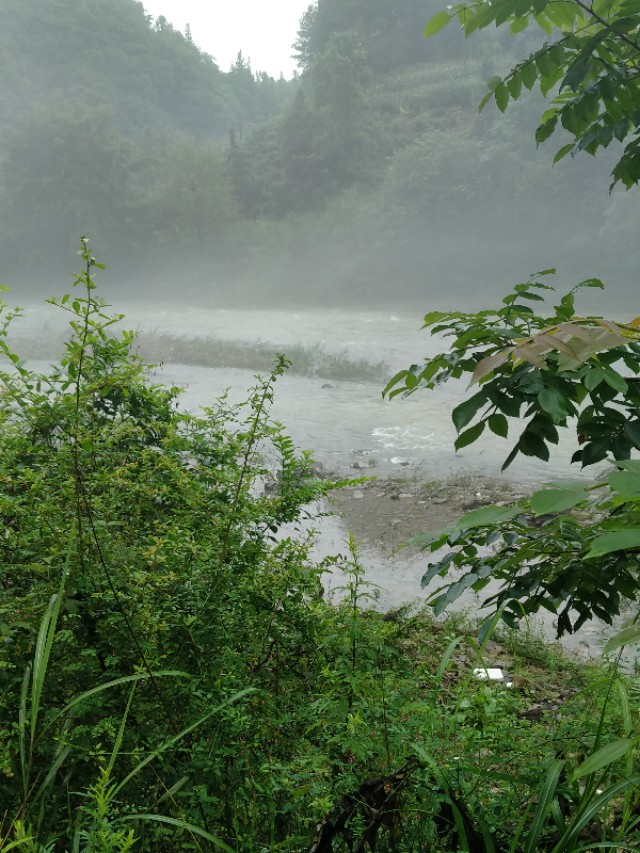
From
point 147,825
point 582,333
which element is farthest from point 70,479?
point 582,333

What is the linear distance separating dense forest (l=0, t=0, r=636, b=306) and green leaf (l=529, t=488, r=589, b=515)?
26411mm

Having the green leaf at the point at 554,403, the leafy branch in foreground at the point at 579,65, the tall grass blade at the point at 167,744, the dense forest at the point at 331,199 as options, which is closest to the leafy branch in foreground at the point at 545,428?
the green leaf at the point at 554,403

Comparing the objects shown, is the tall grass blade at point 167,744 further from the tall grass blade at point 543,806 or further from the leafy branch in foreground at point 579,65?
the leafy branch in foreground at point 579,65

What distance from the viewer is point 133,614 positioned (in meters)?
1.60

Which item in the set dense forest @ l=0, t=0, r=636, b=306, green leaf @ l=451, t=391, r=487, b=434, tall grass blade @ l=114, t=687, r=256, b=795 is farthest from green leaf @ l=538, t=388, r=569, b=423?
dense forest @ l=0, t=0, r=636, b=306

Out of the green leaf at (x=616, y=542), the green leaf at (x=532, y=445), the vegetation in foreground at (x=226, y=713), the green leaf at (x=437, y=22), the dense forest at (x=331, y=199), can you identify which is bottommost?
the vegetation in foreground at (x=226, y=713)

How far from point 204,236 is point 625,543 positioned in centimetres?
3528

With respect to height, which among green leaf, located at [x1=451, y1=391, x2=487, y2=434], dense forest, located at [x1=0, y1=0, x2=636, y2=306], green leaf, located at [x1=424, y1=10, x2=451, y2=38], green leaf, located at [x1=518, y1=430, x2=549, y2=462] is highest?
dense forest, located at [x1=0, y1=0, x2=636, y2=306]

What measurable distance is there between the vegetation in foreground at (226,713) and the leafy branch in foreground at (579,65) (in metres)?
1.18

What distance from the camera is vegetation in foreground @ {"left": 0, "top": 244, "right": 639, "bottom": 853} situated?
1190 mm

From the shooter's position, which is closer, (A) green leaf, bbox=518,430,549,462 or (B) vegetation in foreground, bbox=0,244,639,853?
(B) vegetation in foreground, bbox=0,244,639,853

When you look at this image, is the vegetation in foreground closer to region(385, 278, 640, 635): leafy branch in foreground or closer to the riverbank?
region(385, 278, 640, 635): leafy branch in foreground

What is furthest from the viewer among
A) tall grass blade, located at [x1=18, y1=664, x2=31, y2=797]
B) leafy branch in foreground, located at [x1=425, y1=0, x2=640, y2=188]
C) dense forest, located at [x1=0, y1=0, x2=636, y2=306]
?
dense forest, located at [x1=0, y1=0, x2=636, y2=306]

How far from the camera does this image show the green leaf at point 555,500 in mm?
752
